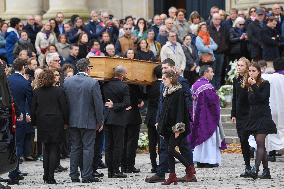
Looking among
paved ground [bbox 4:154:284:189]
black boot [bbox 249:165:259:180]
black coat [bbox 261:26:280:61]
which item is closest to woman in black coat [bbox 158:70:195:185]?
paved ground [bbox 4:154:284:189]

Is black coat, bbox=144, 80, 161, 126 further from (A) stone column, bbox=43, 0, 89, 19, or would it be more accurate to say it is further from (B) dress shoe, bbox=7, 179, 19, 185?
(A) stone column, bbox=43, 0, 89, 19

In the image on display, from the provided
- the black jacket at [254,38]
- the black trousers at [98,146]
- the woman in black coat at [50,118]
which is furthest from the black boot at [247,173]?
the black jacket at [254,38]

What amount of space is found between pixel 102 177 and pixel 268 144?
3.67 metres

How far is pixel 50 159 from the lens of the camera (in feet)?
56.4

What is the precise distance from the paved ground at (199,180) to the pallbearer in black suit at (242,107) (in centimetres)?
42

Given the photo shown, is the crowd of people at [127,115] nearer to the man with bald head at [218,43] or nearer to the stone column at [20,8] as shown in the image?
the man with bald head at [218,43]

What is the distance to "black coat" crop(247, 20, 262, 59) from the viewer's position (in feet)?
82.4

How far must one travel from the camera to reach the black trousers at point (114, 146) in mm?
18062

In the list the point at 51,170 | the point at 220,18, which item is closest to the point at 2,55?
the point at 220,18

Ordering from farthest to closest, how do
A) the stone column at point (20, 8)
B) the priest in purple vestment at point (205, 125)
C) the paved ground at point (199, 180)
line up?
1. the stone column at point (20, 8)
2. the priest in purple vestment at point (205, 125)
3. the paved ground at point (199, 180)

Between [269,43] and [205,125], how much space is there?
18.4 ft

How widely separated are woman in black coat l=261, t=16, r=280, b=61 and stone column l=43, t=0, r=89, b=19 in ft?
22.7

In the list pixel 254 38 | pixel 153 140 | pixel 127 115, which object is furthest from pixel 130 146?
pixel 254 38

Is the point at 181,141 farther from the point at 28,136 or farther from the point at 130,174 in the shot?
the point at 28,136
